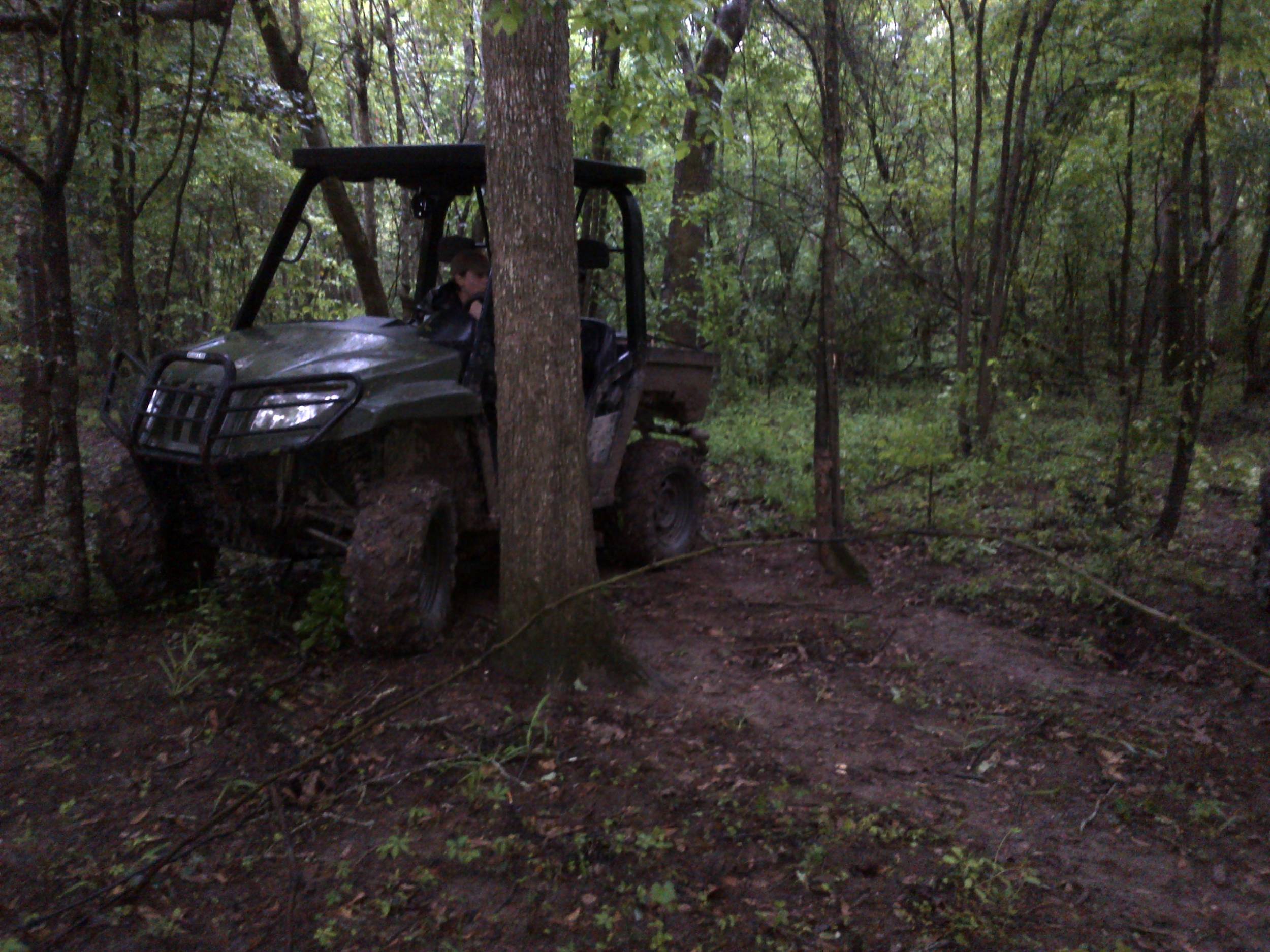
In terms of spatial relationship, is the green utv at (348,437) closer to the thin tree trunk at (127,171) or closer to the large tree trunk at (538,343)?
the large tree trunk at (538,343)

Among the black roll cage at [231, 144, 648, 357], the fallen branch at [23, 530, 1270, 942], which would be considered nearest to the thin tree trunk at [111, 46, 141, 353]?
the black roll cage at [231, 144, 648, 357]

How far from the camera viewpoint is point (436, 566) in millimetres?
5320

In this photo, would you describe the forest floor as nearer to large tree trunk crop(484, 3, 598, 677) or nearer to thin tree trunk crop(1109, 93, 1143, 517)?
large tree trunk crop(484, 3, 598, 677)

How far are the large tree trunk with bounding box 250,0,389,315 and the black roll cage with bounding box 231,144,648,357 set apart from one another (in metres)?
2.54

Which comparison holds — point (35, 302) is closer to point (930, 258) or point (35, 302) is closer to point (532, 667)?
point (532, 667)

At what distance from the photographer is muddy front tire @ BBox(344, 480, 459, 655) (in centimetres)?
468

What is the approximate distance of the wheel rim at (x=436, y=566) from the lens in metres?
5.20

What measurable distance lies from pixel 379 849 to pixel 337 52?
11.7m

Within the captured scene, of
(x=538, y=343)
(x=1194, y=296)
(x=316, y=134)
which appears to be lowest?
(x=538, y=343)

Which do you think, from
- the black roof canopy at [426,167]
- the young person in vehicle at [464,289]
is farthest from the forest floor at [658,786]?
the black roof canopy at [426,167]

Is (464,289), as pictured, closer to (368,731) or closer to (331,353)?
(331,353)

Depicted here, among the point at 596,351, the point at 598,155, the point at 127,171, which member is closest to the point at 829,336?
the point at 596,351

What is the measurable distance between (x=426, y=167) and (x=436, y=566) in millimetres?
2315

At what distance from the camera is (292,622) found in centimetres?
547
